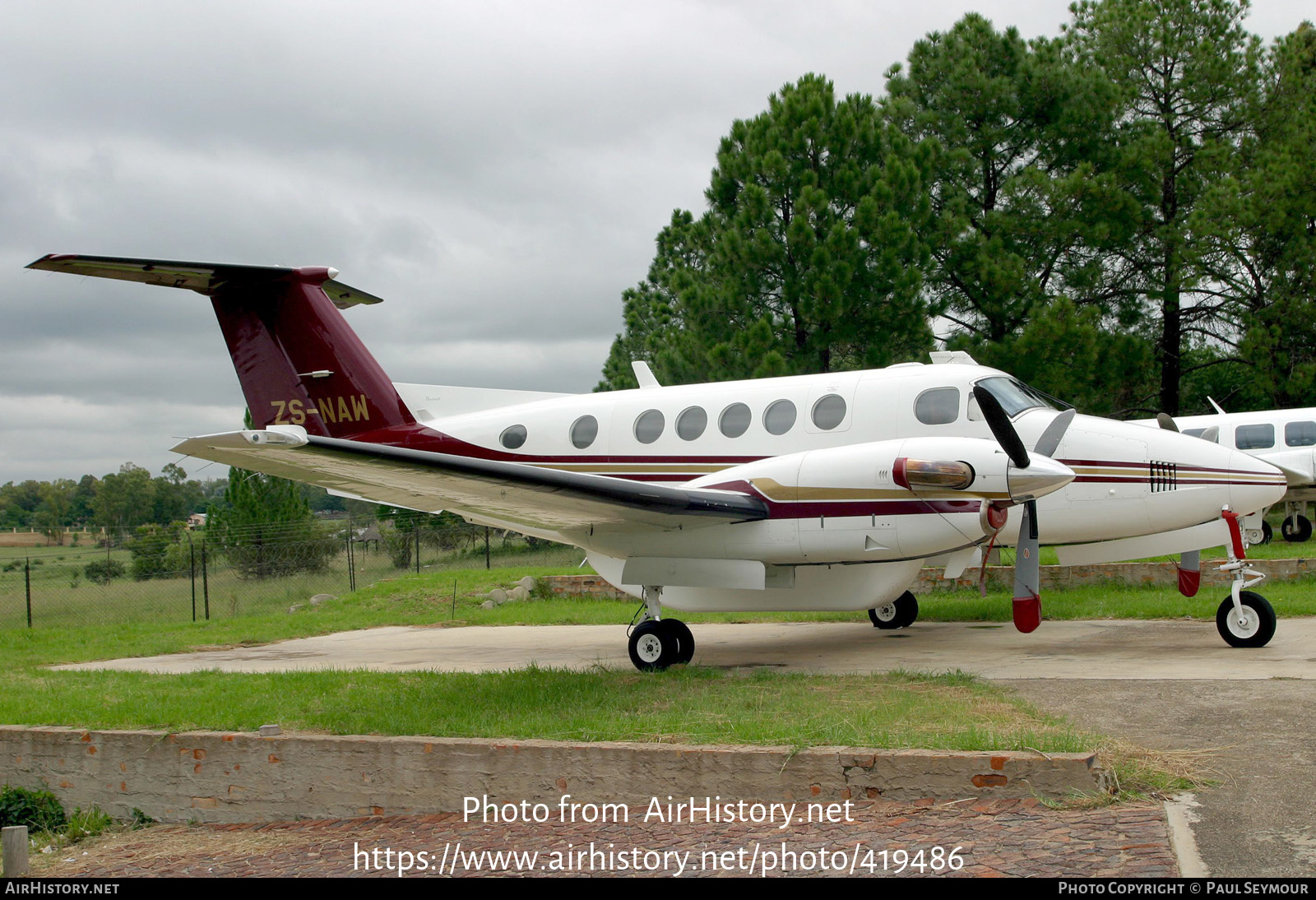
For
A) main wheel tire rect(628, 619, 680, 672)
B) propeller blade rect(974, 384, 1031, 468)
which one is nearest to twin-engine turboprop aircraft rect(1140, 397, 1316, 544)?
propeller blade rect(974, 384, 1031, 468)

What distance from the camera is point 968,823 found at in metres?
4.83

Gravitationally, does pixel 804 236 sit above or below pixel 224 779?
above

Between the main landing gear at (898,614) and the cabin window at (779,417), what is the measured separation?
3032 millimetres

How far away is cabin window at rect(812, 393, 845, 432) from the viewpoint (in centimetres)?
1059

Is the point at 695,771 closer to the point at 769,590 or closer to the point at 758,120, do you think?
the point at 769,590

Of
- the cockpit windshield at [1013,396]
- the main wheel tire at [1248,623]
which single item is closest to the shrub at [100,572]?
the cockpit windshield at [1013,396]

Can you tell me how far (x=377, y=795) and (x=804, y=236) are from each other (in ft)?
53.1

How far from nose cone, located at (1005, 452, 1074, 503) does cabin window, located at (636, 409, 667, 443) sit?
4.26 metres

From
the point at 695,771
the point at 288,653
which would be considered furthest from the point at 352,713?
the point at 288,653

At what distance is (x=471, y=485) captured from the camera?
27.7 ft

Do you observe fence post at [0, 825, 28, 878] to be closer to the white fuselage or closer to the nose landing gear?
the white fuselage

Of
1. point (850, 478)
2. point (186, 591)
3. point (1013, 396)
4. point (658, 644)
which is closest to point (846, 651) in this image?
point (658, 644)

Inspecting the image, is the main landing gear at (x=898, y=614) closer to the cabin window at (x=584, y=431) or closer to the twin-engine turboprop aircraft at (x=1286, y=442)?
the cabin window at (x=584, y=431)

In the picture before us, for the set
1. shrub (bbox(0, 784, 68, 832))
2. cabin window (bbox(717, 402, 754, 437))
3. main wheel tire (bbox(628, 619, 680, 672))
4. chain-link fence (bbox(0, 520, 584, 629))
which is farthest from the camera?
chain-link fence (bbox(0, 520, 584, 629))
